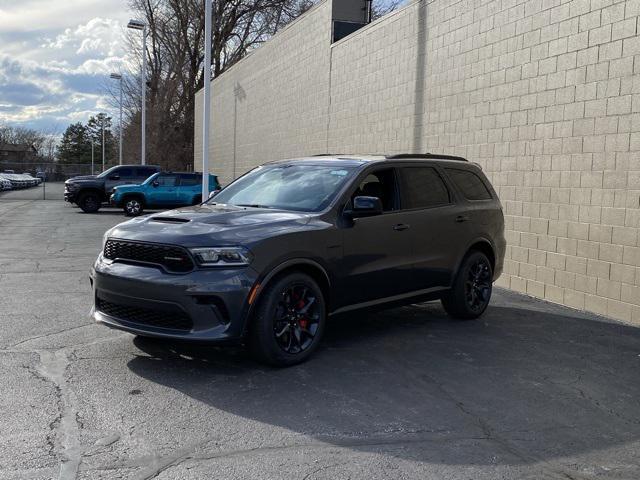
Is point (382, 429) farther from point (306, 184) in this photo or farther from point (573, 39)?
point (573, 39)

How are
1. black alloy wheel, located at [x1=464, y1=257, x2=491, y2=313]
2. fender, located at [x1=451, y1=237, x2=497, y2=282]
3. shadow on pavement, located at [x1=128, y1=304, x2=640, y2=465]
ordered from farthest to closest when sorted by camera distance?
black alloy wheel, located at [x1=464, y1=257, x2=491, y2=313] → fender, located at [x1=451, y1=237, x2=497, y2=282] → shadow on pavement, located at [x1=128, y1=304, x2=640, y2=465]

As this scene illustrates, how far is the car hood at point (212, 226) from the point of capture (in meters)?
5.34

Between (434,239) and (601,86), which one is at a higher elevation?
(601,86)

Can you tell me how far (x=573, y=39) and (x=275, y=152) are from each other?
528 inches

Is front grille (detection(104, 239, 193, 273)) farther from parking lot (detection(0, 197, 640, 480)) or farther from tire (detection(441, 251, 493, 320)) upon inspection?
tire (detection(441, 251, 493, 320))

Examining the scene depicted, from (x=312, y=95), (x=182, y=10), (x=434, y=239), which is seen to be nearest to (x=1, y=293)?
(x=434, y=239)

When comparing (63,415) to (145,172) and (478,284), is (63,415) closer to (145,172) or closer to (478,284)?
(478,284)

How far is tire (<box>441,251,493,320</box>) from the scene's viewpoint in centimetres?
753

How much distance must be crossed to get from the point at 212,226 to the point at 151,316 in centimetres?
88

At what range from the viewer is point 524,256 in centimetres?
979

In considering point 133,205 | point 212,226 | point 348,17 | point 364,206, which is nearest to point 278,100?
point 348,17

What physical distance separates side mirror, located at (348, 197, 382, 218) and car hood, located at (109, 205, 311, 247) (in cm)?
48

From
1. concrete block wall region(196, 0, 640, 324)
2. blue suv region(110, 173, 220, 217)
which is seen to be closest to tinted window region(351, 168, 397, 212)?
concrete block wall region(196, 0, 640, 324)

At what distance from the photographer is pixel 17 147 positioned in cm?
10200
